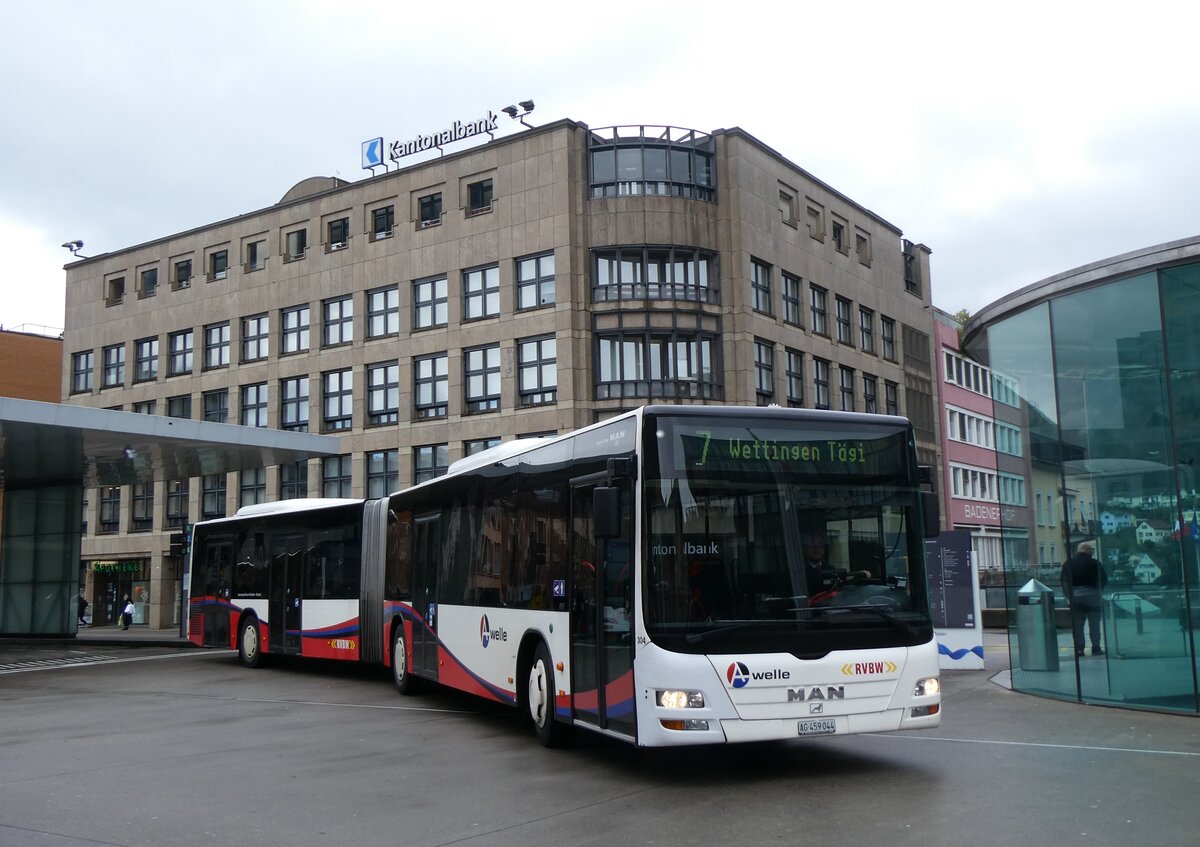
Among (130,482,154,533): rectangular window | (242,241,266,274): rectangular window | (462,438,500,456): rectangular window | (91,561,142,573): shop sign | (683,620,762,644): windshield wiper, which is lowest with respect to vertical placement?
(683,620,762,644): windshield wiper

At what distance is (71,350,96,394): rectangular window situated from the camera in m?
59.2

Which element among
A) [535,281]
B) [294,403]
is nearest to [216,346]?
[294,403]

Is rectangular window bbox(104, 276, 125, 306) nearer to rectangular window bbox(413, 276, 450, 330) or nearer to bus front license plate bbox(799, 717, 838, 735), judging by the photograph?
rectangular window bbox(413, 276, 450, 330)

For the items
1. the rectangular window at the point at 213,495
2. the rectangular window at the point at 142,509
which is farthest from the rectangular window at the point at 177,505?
the rectangular window at the point at 142,509

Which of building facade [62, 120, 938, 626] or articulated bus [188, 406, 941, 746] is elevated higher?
building facade [62, 120, 938, 626]

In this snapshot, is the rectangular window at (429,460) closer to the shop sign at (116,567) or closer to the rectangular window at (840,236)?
the shop sign at (116,567)

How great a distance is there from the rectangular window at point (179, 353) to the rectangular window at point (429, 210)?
1394 centimetres

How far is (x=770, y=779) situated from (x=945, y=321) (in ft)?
189

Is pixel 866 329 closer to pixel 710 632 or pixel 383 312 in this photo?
pixel 383 312

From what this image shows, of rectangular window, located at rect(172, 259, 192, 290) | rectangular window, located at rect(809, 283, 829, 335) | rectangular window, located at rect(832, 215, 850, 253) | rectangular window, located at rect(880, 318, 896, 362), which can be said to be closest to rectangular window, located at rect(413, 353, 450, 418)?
rectangular window, located at rect(809, 283, 829, 335)

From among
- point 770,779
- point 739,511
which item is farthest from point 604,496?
point 770,779

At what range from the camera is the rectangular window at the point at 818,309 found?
1954 inches

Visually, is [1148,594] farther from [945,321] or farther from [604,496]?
[945,321]

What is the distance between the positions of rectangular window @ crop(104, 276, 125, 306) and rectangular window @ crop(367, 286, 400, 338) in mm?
16943
